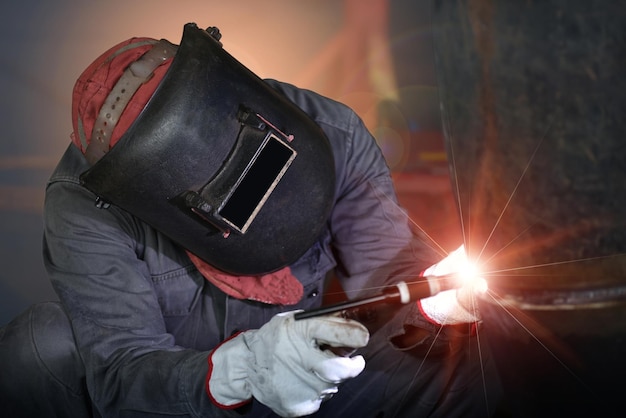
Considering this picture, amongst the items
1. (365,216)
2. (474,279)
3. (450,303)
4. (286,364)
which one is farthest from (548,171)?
(365,216)

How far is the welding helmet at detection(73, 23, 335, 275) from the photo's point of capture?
3.05 ft

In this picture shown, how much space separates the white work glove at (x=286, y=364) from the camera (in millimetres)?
858

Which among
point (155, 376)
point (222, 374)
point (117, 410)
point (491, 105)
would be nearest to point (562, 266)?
point (491, 105)

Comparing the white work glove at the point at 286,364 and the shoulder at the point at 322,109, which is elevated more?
the shoulder at the point at 322,109

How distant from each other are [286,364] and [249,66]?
139 centimetres

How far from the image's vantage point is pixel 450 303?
3.85 ft

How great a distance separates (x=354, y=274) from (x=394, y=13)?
1376mm

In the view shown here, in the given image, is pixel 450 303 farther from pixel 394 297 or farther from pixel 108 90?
pixel 108 90

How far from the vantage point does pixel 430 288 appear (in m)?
0.83

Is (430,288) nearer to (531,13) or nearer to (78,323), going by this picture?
(531,13)

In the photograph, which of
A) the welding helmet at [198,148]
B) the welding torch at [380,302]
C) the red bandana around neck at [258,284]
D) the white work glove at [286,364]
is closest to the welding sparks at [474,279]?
the welding torch at [380,302]

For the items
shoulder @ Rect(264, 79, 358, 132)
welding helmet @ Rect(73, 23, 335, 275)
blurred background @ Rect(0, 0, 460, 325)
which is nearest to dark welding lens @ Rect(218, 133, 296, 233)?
welding helmet @ Rect(73, 23, 335, 275)

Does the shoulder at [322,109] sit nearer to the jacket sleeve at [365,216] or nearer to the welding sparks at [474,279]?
the jacket sleeve at [365,216]

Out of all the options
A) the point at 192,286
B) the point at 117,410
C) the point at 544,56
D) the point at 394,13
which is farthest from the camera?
the point at 394,13
